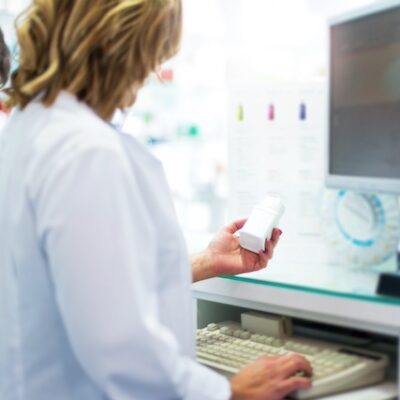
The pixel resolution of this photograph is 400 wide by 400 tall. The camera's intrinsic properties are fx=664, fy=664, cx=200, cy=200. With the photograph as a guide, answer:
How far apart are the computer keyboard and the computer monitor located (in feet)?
0.98

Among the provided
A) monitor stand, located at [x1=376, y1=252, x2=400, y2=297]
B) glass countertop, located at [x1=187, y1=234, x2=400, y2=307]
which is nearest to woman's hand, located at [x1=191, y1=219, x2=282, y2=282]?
glass countertop, located at [x1=187, y1=234, x2=400, y2=307]

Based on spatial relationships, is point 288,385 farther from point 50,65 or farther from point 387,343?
point 50,65

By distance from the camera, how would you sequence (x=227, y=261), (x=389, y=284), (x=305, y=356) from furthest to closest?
(x=227, y=261), (x=305, y=356), (x=389, y=284)

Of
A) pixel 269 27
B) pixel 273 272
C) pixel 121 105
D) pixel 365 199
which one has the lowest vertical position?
pixel 273 272

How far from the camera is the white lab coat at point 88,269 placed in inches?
31.9

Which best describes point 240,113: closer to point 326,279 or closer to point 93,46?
point 326,279

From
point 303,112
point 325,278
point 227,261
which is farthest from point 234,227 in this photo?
point 303,112

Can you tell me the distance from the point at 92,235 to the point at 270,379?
0.35 metres

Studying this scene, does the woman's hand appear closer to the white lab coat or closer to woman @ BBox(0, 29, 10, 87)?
the white lab coat

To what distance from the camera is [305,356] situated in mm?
1062

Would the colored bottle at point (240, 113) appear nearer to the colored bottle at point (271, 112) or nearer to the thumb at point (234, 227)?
the colored bottle at point (271, 112)

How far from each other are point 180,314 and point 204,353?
0.22 meters

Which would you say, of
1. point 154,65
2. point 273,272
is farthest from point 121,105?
point 273,272

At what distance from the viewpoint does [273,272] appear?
121cm
